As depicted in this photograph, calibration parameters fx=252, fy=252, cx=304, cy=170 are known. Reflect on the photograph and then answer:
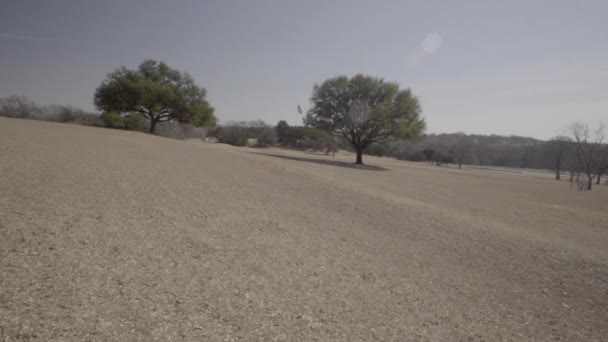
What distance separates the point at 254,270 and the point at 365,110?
2764 centimetres

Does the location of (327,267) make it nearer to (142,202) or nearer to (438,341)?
(438,341)

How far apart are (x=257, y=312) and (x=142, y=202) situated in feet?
14.6

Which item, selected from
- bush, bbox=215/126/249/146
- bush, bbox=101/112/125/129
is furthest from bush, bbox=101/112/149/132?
bush, bbox=215/126/249/146

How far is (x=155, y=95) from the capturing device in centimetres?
3058

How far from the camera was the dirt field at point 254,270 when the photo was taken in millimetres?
2688

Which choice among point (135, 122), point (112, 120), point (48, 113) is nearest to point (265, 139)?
point (135, 122)

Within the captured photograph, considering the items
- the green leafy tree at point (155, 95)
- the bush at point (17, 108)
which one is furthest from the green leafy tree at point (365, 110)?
the bush at point (17, 108)

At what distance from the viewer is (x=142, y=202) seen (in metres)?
5.90

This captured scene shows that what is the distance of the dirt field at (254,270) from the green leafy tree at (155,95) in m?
25.7

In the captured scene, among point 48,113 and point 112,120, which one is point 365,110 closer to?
point 112,120

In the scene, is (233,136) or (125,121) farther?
(233,136)

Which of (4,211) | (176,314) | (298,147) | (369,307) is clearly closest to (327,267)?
(369,307)

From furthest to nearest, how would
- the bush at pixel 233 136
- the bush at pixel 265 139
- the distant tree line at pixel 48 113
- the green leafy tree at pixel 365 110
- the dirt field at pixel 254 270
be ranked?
the bush at pixel 265 139 < the bush at pixel 233 136 < the distant tree line at pixel 48 113 < the green leafy tree at pixel 365 110 < the dirt field at pixel 254 270

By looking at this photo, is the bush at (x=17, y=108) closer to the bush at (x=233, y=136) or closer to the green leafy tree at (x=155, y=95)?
the green leafy tree at (x=155, y=95)
